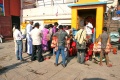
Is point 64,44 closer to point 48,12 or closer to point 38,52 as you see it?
point 38,52

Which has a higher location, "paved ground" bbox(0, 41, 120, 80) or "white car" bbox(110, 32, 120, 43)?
"white car" bbox(110, 32, 120, 43)

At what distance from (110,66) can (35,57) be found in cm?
362

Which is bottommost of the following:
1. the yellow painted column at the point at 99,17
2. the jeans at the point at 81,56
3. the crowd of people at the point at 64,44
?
the jeans at the point at 81,56

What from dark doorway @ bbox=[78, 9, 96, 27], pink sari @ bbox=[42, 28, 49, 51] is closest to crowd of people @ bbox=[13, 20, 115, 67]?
pink sari @ bbox=[42, 28, 49, 51]

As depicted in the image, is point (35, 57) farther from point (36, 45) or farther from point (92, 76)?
point (92, 76)

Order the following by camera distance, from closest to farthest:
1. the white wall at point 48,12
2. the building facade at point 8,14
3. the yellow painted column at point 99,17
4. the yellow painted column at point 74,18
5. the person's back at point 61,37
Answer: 1. the person's back at point 61,37
2. the yellow painted column at point 99,17
3. the yellow painted column at point 74,18
4. the white wall at point 48,12
5. the building facade at point 8,14

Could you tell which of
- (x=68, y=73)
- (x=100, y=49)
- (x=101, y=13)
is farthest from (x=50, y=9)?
(x=68, y=73)

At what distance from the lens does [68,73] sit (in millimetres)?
5152

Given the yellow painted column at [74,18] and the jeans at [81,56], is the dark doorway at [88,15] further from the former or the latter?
the jeans at [81,56]

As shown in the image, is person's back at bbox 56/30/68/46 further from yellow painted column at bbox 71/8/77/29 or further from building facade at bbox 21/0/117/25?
building facade at bbox 21/0/117/25

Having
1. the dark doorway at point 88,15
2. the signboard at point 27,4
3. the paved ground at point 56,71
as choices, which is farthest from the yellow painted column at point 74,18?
the signboard at point 27,4

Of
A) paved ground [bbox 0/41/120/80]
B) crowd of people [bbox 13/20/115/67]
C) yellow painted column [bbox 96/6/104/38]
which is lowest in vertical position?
paved ground [bbox 0/41/120/80]

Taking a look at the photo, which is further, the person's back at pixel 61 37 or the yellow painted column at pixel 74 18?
the yellow painted column at pixel 74 18

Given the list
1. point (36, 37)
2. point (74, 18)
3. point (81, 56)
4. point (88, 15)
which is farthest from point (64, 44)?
point (88, 15)
